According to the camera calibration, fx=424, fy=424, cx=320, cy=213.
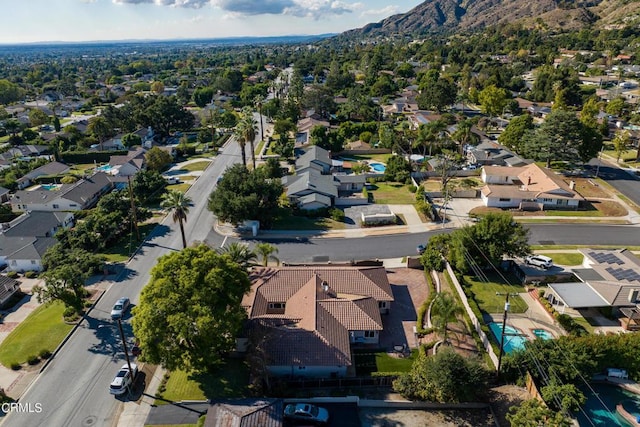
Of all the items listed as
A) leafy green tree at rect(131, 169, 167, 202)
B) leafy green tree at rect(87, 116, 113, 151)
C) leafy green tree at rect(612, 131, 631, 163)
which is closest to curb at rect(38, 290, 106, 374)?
leafy green tree at rect(131, 169, 167, 202)

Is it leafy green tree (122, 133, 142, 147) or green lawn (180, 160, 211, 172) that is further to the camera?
leafy green tree (122, 133, 142, 147)

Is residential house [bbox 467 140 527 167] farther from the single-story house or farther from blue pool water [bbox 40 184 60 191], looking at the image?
blue pool water [bbox 40 184 60 191]

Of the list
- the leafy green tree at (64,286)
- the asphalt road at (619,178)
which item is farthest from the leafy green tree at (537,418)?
the asphalt road at (619,178)

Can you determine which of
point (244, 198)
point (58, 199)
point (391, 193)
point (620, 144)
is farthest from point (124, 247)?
point (620, 144)

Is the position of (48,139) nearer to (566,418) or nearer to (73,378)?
(73,378)

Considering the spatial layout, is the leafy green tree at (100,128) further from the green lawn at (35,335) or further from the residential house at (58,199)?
the green lawn at (35,335)

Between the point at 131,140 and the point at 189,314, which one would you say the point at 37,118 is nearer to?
the point at 131,140
